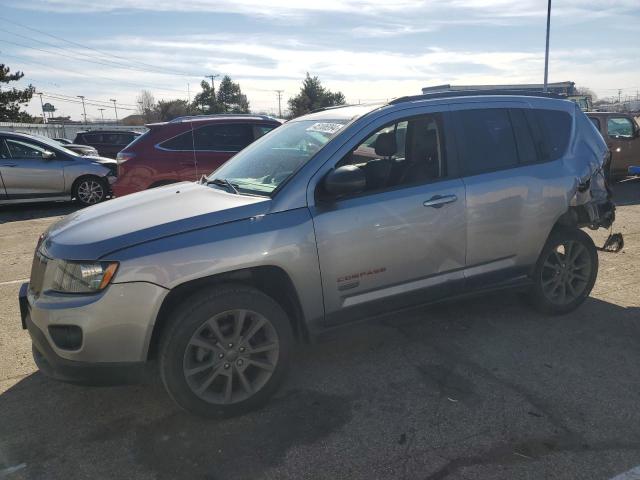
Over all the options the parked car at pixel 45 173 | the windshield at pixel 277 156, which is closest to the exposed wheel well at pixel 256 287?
the windshield at pixel 277 156

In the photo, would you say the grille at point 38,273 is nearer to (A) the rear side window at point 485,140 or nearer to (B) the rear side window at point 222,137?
(A) the rear side window at point 485,140

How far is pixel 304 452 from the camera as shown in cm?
277

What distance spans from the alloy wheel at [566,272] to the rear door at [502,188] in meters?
0.31

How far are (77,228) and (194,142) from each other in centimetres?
529

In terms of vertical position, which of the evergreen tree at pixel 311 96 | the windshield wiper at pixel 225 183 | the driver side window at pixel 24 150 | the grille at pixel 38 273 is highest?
the evergreen tree at pixel 311 96

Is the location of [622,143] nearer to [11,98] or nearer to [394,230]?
[394,230]

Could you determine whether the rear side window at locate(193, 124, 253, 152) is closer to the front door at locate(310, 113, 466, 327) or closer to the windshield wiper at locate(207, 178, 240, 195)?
the windshield wiper at locate(207, 178, 240, 195)

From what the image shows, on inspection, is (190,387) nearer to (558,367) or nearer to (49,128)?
(558,367)

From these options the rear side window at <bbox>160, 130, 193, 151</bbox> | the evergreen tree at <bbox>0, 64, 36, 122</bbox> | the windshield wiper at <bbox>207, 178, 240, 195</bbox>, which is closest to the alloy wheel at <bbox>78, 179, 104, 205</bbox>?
the rear side window at <bbox>160, 130, 193, 151</bbox>

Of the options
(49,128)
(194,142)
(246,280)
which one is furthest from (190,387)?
(49,128)

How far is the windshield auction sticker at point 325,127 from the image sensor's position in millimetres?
3652

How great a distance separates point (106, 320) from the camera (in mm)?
2764

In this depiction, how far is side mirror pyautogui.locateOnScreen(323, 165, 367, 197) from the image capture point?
3244mm

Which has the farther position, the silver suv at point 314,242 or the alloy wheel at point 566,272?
the alloy wheel at point 566,272
